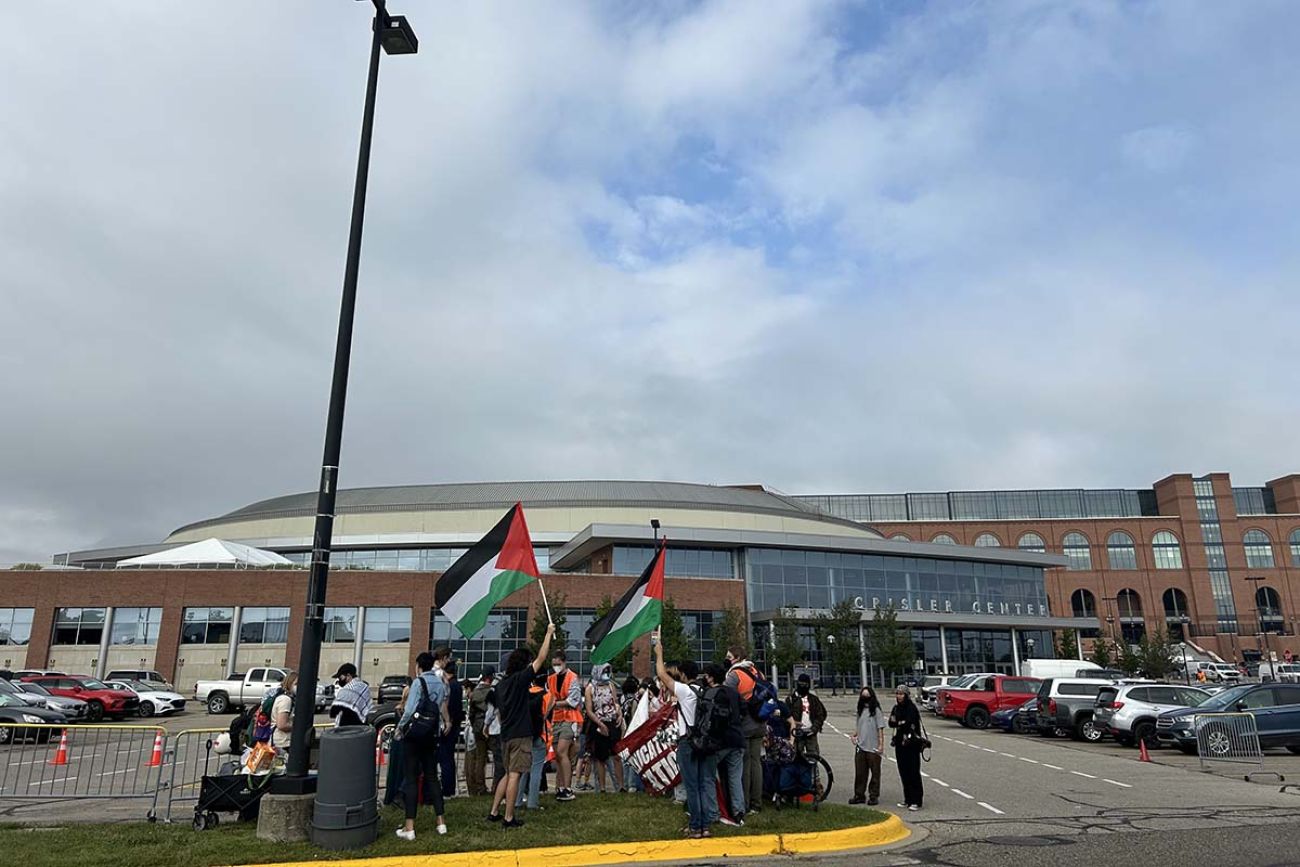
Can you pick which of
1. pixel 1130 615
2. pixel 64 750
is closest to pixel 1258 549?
pixel 1130 615

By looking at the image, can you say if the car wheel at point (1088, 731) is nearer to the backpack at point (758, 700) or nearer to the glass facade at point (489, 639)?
the backpack at point (758, 700)

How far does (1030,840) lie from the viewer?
9.42 meters

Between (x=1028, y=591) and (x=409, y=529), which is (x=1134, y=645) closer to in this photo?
(x=1028, y=591)

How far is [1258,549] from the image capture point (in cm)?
9175

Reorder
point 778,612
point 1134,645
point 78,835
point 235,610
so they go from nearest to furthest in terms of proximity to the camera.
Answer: point 78,835, point 235,610, point 778,612, point 1134,645

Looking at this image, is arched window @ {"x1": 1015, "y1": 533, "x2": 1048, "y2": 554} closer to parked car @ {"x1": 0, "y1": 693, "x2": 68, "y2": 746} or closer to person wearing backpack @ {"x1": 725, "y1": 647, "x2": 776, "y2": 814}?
parked car @ {"x1": 0, "y1": 693, "x2": 68, "y2": 746}

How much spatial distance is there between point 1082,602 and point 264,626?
77512 mm

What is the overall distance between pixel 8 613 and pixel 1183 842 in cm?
5760

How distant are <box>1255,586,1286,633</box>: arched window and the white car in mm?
94705

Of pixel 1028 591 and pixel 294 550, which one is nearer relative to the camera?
pixel 1028 591

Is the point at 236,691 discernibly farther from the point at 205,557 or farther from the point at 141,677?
the point at 205,557

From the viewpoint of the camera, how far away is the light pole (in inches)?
352

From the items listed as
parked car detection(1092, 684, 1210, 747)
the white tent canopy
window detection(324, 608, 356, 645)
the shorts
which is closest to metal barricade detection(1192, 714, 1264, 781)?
parked car detection(1092, 684, 1210, 747)

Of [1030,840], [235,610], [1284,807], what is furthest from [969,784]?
[235,610]
